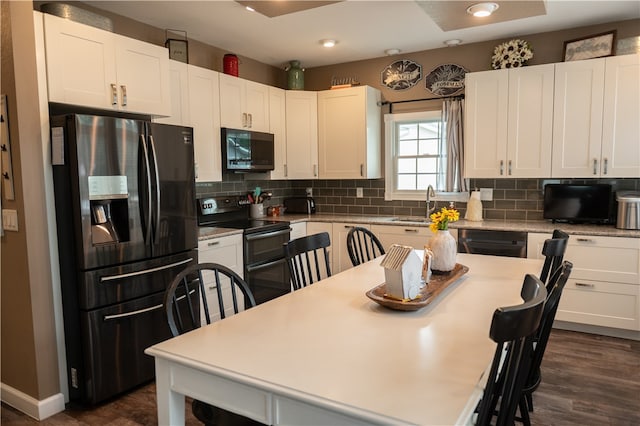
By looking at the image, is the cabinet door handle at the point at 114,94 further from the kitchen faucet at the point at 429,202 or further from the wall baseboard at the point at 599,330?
the wall baseboard at the point at 599,330

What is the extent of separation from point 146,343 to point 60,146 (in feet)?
4.17

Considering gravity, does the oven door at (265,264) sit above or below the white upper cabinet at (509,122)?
below

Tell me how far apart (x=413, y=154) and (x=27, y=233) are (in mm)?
3551

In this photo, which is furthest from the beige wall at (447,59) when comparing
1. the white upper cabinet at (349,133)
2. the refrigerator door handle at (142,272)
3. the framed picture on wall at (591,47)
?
the refrigerator door handle at (142,272)

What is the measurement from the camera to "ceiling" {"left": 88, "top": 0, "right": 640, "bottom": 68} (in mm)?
2941

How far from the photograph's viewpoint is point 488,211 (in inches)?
170

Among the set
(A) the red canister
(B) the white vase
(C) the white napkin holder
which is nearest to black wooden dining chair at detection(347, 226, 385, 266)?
(B) the white vase

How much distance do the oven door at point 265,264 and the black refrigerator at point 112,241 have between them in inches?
37.7

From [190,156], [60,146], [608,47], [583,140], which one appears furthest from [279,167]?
[608,47]

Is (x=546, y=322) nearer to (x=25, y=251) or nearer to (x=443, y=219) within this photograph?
(x=443, y=219)

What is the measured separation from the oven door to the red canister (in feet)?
5.06

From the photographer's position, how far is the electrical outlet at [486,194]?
14.1ft

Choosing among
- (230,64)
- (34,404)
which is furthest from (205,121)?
(34,404)

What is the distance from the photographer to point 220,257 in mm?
3523
